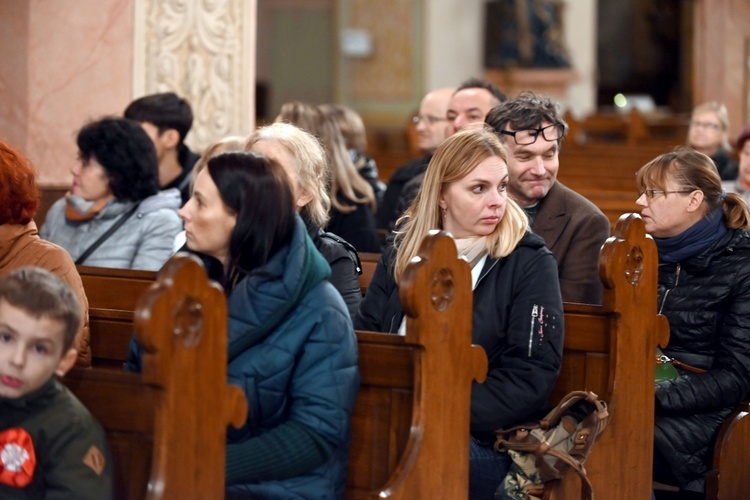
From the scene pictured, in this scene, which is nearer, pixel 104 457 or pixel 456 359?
pixel 104 457

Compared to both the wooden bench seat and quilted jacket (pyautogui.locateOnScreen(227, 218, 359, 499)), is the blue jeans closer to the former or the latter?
the wooden bench seat

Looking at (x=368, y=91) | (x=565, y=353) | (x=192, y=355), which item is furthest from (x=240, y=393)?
(x=368, y=91)

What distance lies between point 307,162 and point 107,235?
1.31 metres

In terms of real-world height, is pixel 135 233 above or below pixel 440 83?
below

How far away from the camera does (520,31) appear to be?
17422 millimetres

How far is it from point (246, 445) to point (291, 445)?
4.3 inches

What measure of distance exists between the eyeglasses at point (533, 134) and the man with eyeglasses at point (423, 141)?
6.16 feet

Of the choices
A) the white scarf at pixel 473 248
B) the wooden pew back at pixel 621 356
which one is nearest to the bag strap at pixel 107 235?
the white scarf at pixel 473 248

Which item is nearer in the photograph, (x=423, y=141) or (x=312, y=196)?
(x=312, y=196)

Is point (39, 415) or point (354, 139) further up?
point (354, 139)

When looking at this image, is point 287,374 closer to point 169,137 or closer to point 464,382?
point 464,382

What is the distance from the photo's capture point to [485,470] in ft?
11.3

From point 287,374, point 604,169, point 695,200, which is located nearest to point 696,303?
point 695,200

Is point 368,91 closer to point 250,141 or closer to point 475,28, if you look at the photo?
point 475,28
